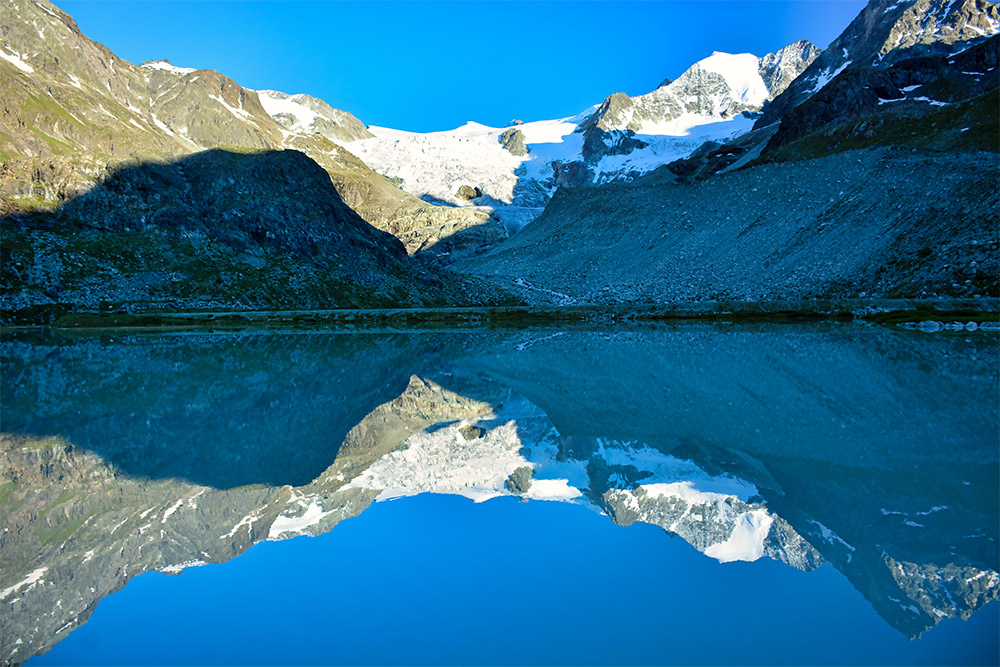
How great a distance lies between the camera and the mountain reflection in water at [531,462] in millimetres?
8117

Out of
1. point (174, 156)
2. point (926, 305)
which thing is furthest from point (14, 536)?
point (174, 156)

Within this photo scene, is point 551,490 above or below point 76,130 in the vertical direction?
below

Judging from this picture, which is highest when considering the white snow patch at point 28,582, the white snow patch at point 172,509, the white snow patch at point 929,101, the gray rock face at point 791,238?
the white snow patch at point 929,101

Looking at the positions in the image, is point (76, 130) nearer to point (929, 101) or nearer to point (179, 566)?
point (179, 566)

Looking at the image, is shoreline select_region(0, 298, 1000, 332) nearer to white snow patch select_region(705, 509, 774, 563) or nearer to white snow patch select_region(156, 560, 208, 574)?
white snow patch select_region(705, 509, 774, 563)

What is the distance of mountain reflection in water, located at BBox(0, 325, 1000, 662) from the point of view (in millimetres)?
8117

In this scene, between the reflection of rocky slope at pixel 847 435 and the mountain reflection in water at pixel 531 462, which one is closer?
the reflection of rocky slope at pixel 847 435

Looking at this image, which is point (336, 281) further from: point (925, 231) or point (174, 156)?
point (925, 231)

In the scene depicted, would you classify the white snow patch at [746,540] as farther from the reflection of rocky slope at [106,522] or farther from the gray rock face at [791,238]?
the gray rock face at [791,238]

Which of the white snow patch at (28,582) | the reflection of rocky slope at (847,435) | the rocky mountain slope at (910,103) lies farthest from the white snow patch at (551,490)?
the rocky mountain slope at (910,103)

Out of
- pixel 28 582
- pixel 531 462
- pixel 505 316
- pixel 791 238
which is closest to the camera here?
pixel 28 582

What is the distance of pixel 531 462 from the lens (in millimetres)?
13664

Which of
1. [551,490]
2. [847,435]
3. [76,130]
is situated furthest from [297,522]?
[76,130]

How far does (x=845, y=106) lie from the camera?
A: 393 feet
